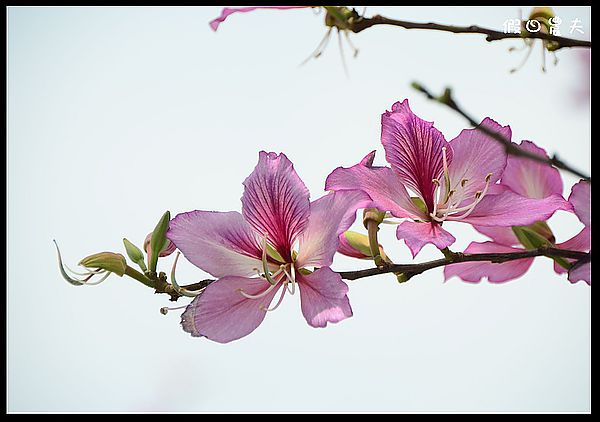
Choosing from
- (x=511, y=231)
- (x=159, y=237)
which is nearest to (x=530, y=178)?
(x=511, y=231)

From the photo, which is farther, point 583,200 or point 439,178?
point 439,178

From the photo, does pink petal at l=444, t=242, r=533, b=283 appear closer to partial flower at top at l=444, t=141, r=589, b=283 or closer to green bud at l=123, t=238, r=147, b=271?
partial flower at top at l=444, t=141, r=589, b=283

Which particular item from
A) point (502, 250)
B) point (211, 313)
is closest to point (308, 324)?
point (211, 313)

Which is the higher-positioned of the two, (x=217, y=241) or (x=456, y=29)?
(x=456, y=29)

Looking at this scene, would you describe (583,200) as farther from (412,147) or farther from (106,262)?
(106,262)

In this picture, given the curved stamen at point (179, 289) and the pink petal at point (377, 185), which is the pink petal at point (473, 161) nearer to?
the pink petal at point (377, 185)
